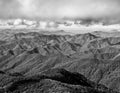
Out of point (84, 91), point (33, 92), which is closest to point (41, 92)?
point (33, 92)

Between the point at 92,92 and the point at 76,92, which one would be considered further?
the point at 92,92

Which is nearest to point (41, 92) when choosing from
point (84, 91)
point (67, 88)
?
point (67, 88)

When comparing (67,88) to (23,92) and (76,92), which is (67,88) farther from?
(23,92)

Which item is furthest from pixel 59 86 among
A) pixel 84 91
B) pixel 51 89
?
pixel 84 91

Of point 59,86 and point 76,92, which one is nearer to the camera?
point 76,92

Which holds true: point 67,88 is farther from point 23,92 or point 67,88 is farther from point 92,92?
point 23,92

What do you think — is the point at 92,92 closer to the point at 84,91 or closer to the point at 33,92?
the point at 84,91

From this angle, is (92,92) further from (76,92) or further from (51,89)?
(51,89)
